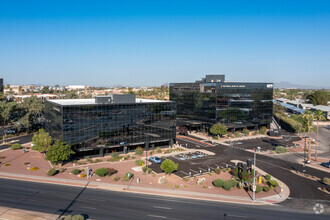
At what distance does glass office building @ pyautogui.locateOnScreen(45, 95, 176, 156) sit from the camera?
58969mm

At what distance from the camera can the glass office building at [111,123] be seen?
59.0 meters

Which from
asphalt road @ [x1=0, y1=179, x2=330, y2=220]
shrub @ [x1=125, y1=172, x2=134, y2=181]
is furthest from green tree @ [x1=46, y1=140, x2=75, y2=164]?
shrub @ [x1=125, y1=172, x2=134, y2=181]

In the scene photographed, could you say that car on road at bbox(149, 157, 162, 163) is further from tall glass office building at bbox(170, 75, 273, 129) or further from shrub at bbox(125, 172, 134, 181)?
tall glass office building at bbox(170, 75, 273, 129)

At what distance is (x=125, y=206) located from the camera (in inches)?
1444

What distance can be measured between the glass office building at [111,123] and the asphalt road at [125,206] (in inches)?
756

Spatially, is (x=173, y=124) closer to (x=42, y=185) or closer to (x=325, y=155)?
(x=42, y=185)

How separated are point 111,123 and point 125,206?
3124cm

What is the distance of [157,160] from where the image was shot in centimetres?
6003

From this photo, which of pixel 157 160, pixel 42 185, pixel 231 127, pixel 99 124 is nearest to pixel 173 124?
pixel 157 160

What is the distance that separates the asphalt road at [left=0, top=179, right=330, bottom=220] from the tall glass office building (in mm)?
60798

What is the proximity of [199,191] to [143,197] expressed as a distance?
35.3 feet

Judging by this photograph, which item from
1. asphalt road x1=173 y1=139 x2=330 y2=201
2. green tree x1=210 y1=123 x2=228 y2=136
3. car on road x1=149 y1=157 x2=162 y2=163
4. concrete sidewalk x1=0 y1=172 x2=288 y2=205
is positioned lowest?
concrete sidewalk x1=0 y1=172 x2=288 y2=205

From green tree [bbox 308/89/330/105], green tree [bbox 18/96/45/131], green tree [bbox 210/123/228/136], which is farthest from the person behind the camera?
green tree [bbox 308/89/330/105]

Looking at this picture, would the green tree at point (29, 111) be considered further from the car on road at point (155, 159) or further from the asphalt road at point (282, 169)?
the asphalt road at point (282, 169)
